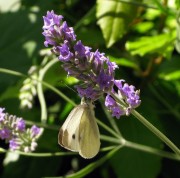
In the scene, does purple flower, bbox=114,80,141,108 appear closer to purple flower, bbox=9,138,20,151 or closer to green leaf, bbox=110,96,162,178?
purple flower, bbox=9,138,20,151

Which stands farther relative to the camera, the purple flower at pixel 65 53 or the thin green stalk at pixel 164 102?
the thin green stalk at pixel 164 102

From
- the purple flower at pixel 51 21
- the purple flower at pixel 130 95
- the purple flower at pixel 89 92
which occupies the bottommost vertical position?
the purple flower at pixel 130 95

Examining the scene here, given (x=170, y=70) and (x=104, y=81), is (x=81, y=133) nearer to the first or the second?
(x=104, y=81)

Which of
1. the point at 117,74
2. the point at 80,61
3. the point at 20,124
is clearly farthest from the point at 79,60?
the point at 117,74

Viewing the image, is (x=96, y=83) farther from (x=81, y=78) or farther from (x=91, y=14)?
(x=91, y=14)

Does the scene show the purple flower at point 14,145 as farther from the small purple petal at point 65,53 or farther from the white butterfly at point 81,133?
the small purple petal at point 65,53

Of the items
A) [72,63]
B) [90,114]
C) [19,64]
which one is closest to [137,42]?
[19,64]

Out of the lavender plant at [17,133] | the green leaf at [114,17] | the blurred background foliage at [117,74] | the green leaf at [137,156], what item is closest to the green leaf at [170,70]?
the blurred background foliage at [117,74]
